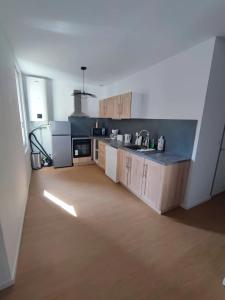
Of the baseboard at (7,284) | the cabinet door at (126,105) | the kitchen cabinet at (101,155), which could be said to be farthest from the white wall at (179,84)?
the baseboard at (7,284)

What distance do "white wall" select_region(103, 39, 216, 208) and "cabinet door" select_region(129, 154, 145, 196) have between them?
2.66 ft

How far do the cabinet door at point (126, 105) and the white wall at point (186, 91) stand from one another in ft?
1.22

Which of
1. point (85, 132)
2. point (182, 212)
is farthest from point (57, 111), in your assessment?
point (182, 212)

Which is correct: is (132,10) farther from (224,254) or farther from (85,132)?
(85,132)

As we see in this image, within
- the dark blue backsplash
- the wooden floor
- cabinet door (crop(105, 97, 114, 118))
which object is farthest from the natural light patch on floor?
cabinet door (crop(105, 97, 114, 118))

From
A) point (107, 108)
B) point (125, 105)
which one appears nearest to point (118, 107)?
point (125, 105)

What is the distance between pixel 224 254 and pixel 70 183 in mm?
2876

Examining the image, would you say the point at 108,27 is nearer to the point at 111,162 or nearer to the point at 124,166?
the point at 124,166

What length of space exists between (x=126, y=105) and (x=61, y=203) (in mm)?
2442

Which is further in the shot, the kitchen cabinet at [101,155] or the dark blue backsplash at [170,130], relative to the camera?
the kitchen cabinet at [101,155]

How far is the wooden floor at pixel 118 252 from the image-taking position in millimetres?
1332

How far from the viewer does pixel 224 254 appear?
67.4 inches

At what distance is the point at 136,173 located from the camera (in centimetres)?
285

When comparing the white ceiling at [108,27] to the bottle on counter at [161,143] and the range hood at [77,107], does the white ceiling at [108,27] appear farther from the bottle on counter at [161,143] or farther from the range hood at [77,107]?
the range hood at [77,107]
